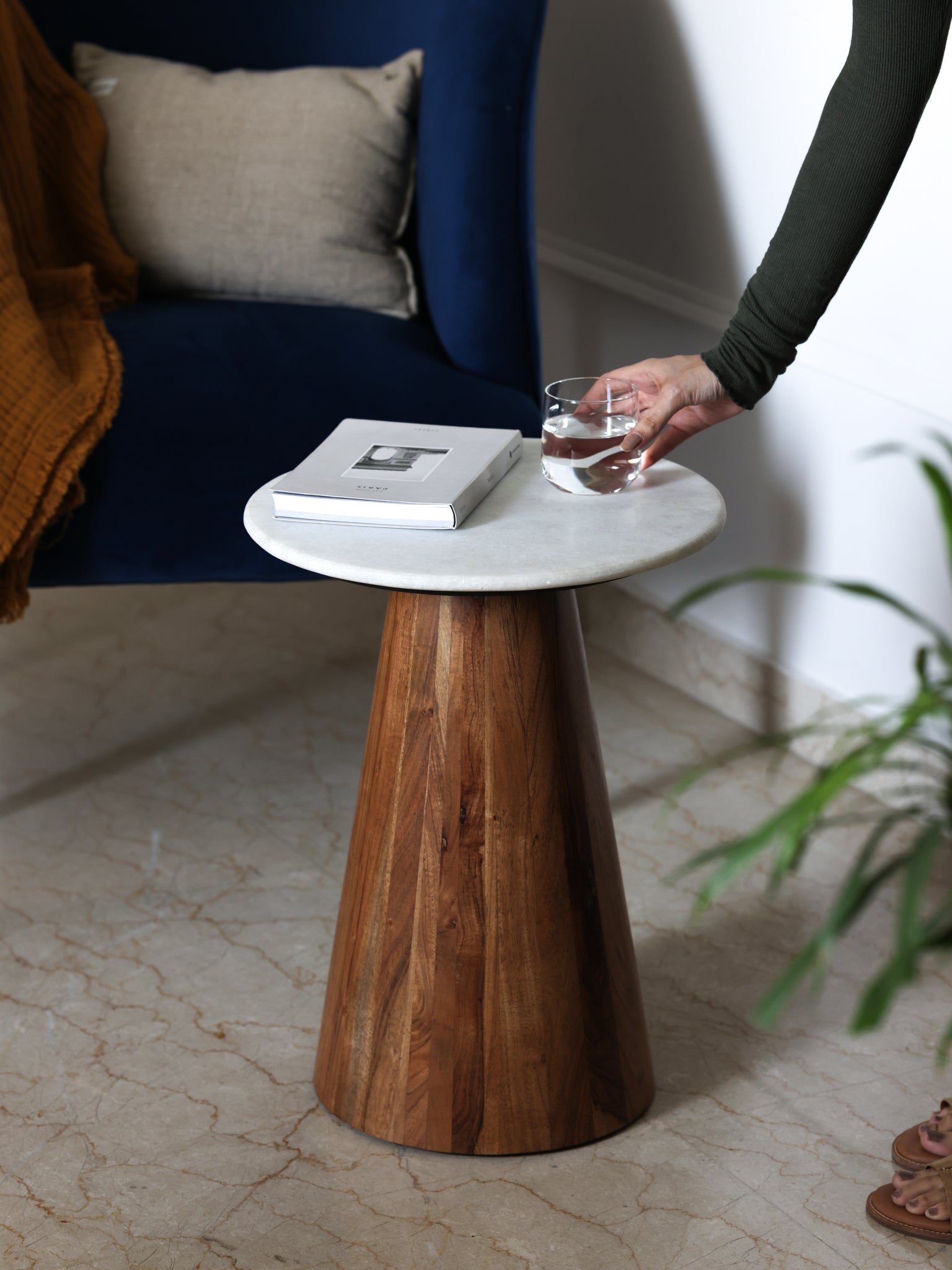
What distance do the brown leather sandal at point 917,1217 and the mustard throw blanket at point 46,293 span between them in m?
0.91

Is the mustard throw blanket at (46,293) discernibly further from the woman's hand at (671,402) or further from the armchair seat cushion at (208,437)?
the woman's hand at (671,402)

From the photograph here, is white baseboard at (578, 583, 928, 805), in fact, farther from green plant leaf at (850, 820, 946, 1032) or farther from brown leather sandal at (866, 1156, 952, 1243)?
green plant leaf at (850, 820, 946, 1032)

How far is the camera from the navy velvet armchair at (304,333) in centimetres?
129

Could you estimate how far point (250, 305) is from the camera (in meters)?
1.53

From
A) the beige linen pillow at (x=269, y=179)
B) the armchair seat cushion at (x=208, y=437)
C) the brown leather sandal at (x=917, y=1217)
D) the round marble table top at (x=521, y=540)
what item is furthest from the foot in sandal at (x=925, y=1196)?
the beige linen pillow at (x=269, y=179)

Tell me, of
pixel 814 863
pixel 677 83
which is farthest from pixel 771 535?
pixel 677 83

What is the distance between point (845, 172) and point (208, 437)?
25.2 inches

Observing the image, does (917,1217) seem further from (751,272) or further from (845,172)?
(751,272)

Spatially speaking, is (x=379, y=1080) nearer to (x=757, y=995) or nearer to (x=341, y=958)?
(x=341, y=958)

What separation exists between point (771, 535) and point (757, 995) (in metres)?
0.61

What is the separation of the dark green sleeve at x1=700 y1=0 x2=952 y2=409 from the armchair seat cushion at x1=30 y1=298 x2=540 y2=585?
425 millimetres

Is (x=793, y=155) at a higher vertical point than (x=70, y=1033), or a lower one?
higher

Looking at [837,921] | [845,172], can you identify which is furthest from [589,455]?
[837,921]

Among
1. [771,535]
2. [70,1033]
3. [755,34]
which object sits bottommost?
[70,1033]
